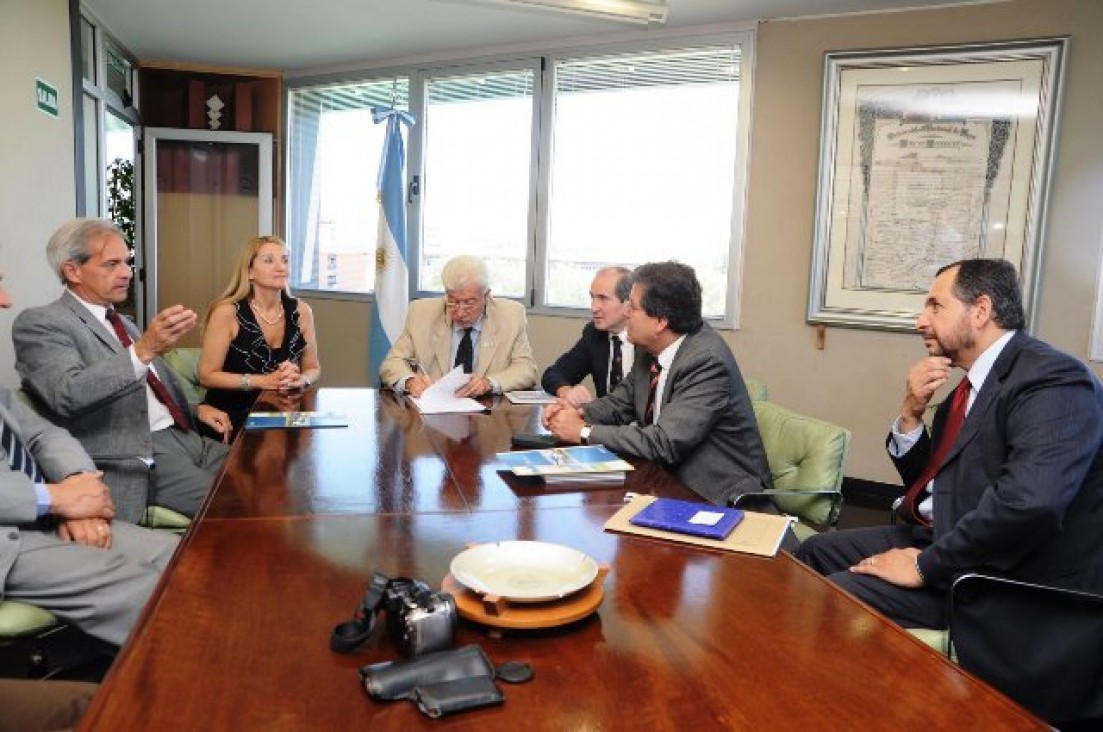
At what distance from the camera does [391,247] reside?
5.84 metres

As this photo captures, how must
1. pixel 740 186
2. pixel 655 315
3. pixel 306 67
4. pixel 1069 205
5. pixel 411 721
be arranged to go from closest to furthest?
1. pixel 411 721
2. pixel 655 315
3. pixel 1069 205
4. pixel 740 186
5. pixel 306 67

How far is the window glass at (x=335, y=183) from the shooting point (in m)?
6.49

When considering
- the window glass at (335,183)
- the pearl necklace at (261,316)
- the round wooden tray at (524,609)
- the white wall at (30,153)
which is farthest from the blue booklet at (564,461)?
the window glass at (335,183)

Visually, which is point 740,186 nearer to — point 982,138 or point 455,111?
point 982,138

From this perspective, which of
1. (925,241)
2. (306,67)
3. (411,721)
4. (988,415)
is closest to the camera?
(411,721)

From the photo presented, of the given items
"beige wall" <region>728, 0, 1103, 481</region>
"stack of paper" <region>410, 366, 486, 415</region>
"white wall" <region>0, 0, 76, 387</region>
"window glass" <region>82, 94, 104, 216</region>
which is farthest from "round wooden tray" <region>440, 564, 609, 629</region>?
"window glass" <region>82, 94, 104, 216</region>

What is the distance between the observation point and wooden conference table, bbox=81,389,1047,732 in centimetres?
95

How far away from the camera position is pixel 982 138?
169 inches

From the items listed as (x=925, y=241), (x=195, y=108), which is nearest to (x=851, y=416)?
(x=925, y=241)

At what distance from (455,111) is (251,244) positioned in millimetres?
2922

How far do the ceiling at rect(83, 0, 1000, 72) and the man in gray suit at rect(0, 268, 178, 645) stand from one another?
10.6 feet

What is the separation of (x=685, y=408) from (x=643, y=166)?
135 inches

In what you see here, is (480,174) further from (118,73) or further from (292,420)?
(292,420)

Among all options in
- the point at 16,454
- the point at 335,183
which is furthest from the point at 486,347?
the point at 335,183
